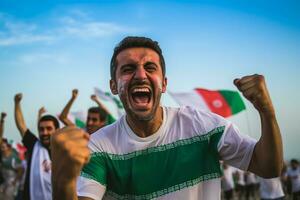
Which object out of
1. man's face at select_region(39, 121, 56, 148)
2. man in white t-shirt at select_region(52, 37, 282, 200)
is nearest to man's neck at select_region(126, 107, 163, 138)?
man in white t-shirt at select_region(52, 37, 282, 200)

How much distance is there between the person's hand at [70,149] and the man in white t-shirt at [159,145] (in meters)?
0.69

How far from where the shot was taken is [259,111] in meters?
2.85

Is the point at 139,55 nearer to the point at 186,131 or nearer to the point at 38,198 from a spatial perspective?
the point at 186,131

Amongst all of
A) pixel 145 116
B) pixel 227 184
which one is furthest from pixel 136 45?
pixel 227 184

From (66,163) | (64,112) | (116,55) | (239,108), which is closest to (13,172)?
(239,108)

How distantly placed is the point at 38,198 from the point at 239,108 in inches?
303

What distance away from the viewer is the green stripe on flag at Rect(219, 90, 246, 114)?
512 inches

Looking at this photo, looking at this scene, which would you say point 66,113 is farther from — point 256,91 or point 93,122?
point 256,91

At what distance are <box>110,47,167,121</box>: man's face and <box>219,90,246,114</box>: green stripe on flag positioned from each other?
10.00 metres

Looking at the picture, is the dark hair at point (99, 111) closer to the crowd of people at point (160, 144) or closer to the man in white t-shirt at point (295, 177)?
the crowd of people at point (160, 144)

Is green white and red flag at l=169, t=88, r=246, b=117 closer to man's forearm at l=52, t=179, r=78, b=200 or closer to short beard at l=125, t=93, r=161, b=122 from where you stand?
short beard at l=125, t=93, r=161, b=122

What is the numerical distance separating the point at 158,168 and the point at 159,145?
0.52 feet

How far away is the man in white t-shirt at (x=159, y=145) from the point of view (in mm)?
2912

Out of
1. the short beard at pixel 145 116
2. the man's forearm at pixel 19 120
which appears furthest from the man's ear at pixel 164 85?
the man's forearm at pixel 19 120
